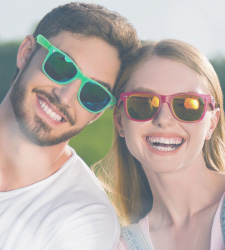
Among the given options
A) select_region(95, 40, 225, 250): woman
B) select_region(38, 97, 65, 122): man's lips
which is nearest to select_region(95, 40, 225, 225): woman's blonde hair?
select_region(95, 40, 225, 250): woman

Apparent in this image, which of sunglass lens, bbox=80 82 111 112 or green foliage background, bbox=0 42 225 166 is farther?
green foliage background, bbox=0 42 225 166

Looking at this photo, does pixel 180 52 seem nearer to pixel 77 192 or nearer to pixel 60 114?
pixel 60 114

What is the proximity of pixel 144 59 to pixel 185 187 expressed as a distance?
0.42m

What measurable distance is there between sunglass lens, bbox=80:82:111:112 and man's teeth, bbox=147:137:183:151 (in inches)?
7.6

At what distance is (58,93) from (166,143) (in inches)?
14.0

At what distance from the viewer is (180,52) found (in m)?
1.34

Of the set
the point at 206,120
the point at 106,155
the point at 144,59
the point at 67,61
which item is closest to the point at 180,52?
the point at 144,59

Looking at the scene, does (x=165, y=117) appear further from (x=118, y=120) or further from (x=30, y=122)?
(x=30, y=122)

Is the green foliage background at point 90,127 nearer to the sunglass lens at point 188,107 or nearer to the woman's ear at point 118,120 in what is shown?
the woman's ear at point 118,120

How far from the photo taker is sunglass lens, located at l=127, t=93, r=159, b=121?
4.29 feet

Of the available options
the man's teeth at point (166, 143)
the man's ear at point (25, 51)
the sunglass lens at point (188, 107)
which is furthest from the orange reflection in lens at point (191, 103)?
the man's ear at point (25, 51)

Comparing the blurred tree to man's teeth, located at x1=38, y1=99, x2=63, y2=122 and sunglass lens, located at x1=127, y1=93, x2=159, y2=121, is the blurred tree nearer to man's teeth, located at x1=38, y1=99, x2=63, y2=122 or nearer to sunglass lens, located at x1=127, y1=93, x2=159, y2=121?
man's teeth, located at x1=38, y1=99, x2=63, y2=122

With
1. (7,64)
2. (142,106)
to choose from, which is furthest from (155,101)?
(7,64)

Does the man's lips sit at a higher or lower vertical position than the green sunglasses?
lower
